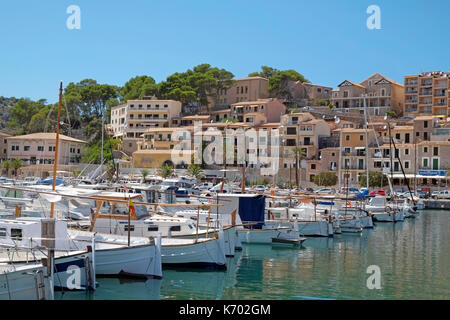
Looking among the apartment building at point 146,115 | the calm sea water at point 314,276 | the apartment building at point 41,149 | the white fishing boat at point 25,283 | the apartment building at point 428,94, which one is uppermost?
the apartment building at point 428,94

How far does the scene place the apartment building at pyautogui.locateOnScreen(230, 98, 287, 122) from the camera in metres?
94.2

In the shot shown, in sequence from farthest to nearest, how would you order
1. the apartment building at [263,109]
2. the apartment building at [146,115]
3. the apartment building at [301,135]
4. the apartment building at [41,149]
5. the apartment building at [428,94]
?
the apartment building at [146,115] < the apartment building at [428,94] < the apartment building at [263,109] < the apartment building at [41,149] < the apartment building at [301,135]

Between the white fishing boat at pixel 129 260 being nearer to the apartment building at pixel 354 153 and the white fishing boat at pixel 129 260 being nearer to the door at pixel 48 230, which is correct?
the door at pixel 48 230

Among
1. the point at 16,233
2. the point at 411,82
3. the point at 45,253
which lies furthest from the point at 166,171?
the point at 45,253

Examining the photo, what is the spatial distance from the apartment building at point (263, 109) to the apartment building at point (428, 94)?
2229cm

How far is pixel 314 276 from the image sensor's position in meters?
22.7

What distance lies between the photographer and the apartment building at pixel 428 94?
96312 millimetres

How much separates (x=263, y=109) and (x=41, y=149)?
118ft

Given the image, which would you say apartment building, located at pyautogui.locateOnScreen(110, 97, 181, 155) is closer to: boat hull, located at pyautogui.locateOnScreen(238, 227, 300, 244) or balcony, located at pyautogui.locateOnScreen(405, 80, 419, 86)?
balcony, located at pyautogui.locateOnScreen(405, 80, 419, 86)

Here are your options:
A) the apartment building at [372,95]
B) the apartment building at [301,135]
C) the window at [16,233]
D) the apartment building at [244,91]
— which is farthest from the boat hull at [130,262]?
the apartment building at [244,91]

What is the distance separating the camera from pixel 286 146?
83.2 metres
